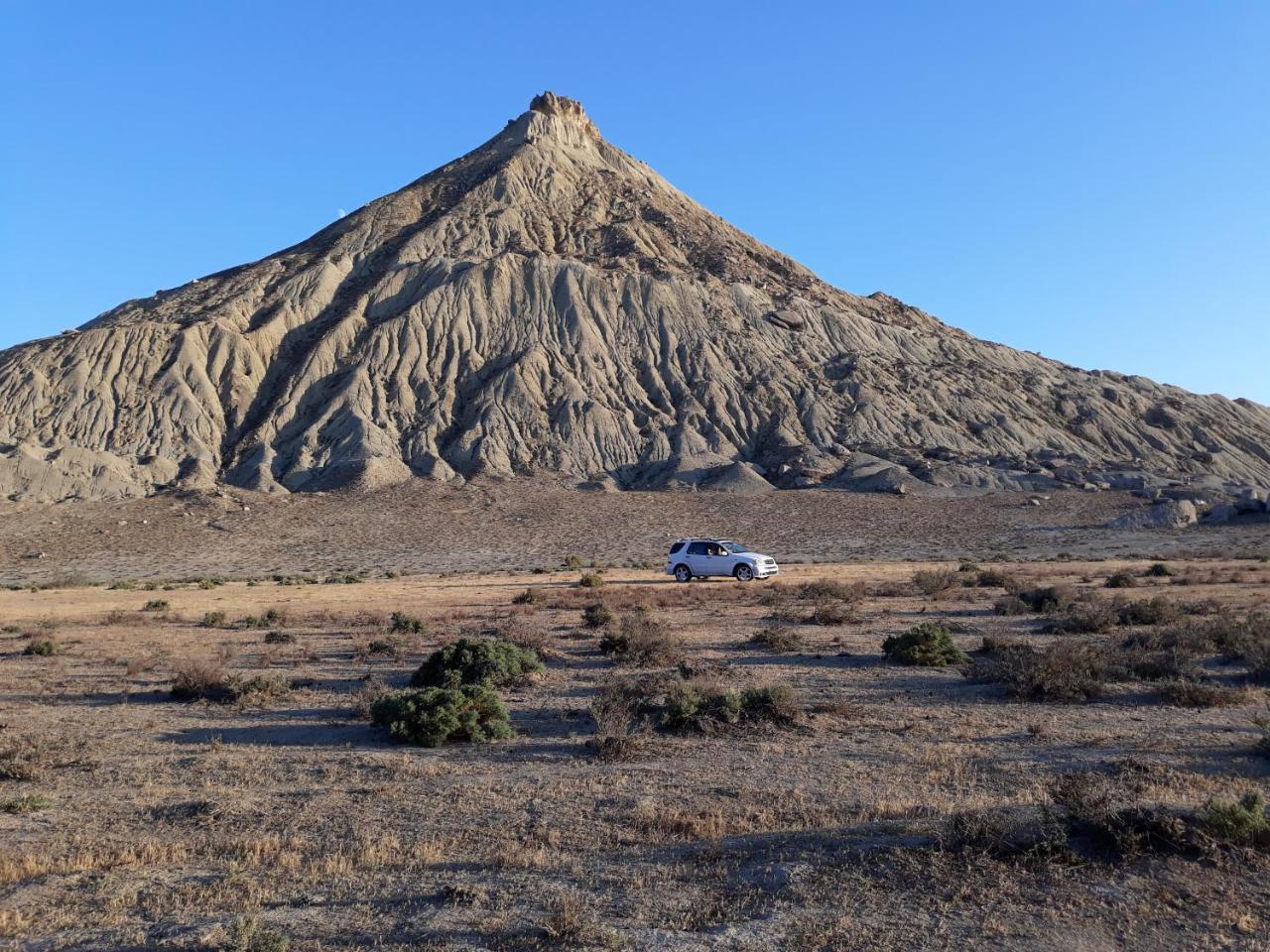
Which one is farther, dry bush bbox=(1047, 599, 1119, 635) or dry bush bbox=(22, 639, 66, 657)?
dry bush bbox=(1047, 599, 1119, 635)

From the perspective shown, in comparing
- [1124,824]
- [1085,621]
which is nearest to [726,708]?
[1124,824]

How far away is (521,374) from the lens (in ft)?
261

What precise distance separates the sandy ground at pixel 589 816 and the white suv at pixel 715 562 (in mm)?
16980

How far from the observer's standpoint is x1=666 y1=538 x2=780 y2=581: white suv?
34250 mm

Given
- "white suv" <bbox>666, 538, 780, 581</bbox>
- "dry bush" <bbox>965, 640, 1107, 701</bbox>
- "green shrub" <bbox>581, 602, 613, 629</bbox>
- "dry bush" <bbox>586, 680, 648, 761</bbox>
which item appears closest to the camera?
"dry bush" <bbox>586, 680, 648, 761</bbox>

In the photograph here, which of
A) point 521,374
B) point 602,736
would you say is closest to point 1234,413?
point 521,374

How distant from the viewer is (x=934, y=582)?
29969 mm

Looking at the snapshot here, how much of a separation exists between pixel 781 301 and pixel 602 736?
284 ft

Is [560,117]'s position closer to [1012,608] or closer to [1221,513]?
[1221,513]

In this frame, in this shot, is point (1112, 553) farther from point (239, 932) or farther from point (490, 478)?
point (239, 932)

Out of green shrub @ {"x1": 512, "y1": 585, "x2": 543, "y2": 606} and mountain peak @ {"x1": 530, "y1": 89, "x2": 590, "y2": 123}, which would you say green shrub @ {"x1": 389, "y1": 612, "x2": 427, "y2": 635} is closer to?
green shrub @ {"x1": 512, "y1": 585, "x2": 543, "y2": 606}

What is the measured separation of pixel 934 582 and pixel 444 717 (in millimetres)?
22808

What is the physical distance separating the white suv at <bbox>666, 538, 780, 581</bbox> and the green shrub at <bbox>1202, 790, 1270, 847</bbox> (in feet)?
91.6

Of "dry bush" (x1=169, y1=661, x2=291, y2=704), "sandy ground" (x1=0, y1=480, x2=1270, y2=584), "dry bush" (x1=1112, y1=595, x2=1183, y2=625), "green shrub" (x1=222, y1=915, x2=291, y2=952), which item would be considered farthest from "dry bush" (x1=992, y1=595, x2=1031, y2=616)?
"sandy ground" (x1=0, y1=480, x2=1270, y2=584)
